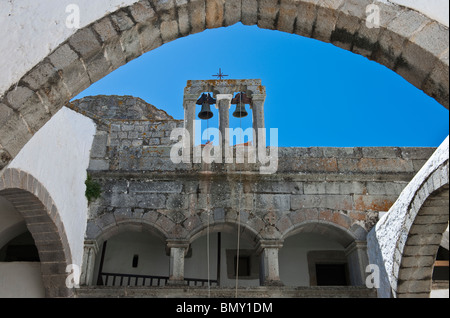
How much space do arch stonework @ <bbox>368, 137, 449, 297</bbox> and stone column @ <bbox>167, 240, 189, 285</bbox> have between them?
97.8 inches

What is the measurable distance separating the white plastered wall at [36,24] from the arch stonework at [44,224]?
5.75ft

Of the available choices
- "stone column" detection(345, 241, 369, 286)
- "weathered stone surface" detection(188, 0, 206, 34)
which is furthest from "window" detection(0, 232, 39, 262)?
"weathered stone surface" detection(188, 0, 206, 34)

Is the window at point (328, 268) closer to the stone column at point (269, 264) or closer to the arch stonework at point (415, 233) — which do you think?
the stone column at point (269, 264)

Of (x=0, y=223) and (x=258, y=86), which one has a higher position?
(x=258, y=86)

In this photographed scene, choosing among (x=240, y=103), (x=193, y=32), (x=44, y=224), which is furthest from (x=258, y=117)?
(x=193, y=32)

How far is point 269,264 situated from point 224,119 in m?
2.18

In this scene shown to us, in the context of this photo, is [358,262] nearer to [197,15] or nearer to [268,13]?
[268,13]

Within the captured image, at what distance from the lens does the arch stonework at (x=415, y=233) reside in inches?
169

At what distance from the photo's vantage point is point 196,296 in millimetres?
5742

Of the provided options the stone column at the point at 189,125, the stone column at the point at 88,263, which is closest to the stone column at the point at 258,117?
the stone column at the point at 189,125

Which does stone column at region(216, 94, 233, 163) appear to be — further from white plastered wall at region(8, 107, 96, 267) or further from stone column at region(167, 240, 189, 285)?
white plastered wall at region(8, 107, 96, 267)

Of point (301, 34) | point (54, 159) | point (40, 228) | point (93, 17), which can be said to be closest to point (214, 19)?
point (301, 34)

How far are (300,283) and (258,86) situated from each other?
3.10m
